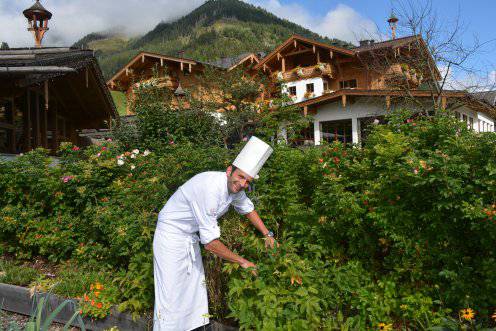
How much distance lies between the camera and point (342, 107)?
21812 millimetres

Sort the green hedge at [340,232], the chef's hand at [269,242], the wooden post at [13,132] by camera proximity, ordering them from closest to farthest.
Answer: the green hedge at [340,232]
the chef's hand at [269,242]
the wooden post at [13,132]

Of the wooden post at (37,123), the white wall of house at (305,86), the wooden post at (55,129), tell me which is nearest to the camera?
the wooden post at (37,123)

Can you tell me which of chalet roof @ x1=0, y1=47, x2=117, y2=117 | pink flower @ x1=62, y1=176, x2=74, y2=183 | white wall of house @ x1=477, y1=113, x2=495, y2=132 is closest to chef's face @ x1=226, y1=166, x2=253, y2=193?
pink flower @ x1=62, y1=176, x2=74, y2=183

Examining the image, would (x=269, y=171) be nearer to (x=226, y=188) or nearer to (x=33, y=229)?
(x=226, y=188)

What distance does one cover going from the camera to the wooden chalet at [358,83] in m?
15.8

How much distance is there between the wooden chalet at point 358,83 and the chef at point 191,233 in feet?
20.4

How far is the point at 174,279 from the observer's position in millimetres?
3217

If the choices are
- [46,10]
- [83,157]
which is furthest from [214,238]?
[46,10]

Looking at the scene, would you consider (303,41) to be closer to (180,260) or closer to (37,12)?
(37,12)

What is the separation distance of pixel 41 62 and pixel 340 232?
775cm

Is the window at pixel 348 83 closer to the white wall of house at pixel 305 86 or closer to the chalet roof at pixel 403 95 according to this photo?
the white wall of house at pixel 305 86

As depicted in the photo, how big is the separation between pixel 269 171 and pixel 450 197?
2.13m

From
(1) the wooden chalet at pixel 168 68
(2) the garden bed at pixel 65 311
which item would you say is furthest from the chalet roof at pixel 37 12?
(1) the wooden chalet at pixel 168 68

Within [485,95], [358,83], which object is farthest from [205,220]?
[358,83]
